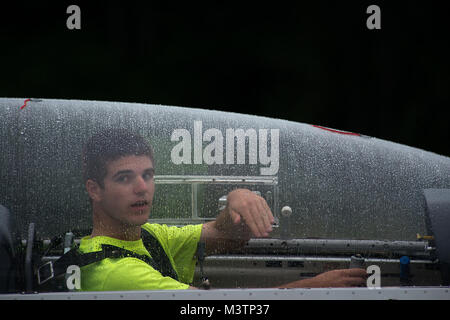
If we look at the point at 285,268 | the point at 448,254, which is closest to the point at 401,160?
the point at 448,254

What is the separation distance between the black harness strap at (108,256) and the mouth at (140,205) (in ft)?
0.27

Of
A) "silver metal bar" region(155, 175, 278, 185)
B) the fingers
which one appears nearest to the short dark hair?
"silver metal bar" region(155, 175, 278, 185)

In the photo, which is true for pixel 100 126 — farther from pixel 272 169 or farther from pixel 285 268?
pixel 285 268

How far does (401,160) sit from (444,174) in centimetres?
17

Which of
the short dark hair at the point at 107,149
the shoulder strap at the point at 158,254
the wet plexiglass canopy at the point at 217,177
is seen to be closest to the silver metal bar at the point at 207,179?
the wet plexiglass canopy at the point at 217,177

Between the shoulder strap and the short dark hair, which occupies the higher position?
the short dark hair

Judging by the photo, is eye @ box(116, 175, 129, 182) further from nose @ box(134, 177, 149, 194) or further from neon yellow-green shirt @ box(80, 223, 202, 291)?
→ neon yellow-green shirt @ box(80, 223, 202, 291)

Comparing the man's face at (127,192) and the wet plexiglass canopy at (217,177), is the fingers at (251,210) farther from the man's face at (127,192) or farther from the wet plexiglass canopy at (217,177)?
the man's face at (127,192)

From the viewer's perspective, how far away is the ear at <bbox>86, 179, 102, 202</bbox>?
89.6 inches

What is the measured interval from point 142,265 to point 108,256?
12cm

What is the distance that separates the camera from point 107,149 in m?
2.32

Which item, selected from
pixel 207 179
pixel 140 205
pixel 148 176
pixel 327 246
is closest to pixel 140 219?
pixel 140 205

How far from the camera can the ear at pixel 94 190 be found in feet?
7.47

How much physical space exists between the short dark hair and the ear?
11mm
